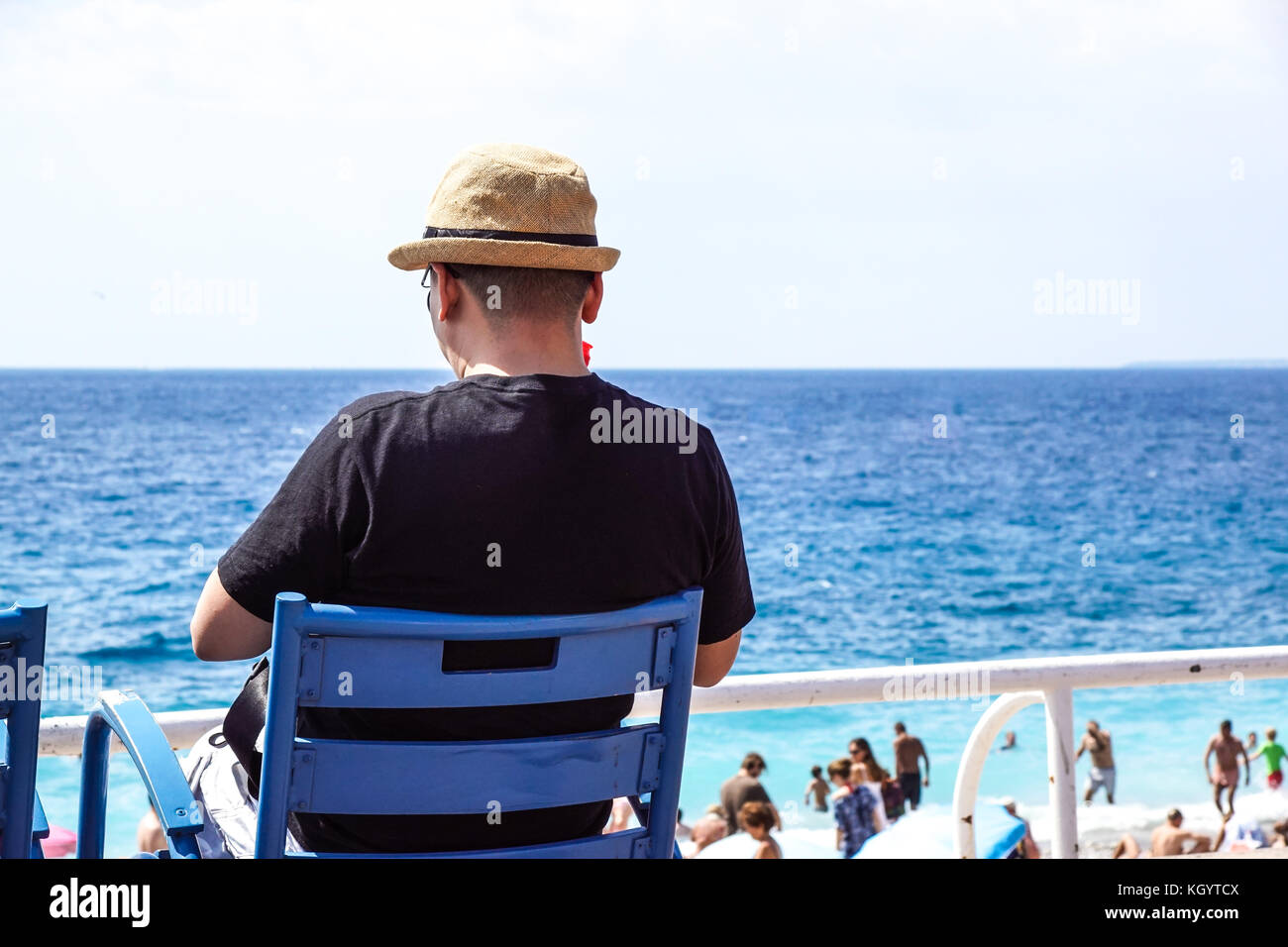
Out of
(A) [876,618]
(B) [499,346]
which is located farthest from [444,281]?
(A) [876,618]

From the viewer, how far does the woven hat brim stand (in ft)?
5.28

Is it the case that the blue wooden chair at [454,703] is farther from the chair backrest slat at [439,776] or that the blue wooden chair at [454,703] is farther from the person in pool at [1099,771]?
the person in pool at [1099,771]

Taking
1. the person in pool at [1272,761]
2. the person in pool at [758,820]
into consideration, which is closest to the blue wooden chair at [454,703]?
the person in pool at [758,820]

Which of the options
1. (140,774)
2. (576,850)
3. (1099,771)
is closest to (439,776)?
(576,850)

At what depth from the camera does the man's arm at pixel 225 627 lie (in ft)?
4.84

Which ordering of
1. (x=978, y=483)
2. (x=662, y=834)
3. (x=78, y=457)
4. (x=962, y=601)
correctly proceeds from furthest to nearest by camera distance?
(x=78, y=457), (x=978, y=483), (x=962, y=601), (x=662, y=834)

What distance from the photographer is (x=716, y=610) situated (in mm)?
1791

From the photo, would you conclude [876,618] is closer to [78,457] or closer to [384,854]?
[384,854]

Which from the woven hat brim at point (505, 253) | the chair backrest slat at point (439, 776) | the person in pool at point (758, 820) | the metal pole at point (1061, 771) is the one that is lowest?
the person in pool at point (758, 820)

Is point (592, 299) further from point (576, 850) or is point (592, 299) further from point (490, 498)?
point (576, 850)

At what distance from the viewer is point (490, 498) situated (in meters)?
1.48

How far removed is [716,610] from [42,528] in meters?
32.1

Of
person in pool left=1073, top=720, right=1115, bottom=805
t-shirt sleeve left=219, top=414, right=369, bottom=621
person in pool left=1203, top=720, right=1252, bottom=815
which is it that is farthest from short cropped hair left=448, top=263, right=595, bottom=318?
person in pool left=1073, top=720, right=1115, bottom=805
